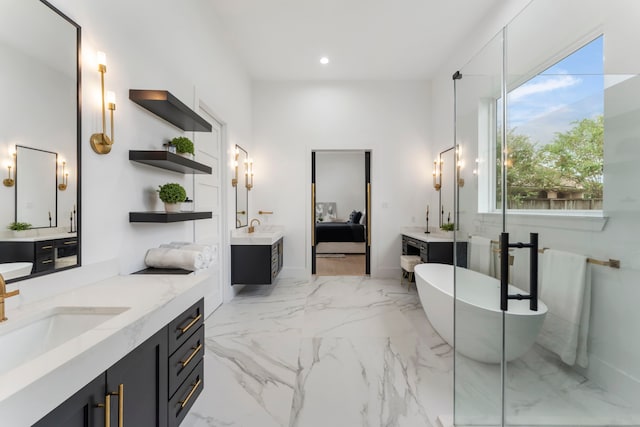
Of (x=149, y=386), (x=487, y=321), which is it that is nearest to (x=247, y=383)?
(x=149, y=386)

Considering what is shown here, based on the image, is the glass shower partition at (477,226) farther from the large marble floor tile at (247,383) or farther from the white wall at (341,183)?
the white wall at (341,183)

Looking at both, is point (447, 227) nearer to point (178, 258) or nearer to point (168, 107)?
point (178, 258)

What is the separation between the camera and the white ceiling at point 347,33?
9.88 ft

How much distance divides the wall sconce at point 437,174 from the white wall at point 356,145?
16 centimetres

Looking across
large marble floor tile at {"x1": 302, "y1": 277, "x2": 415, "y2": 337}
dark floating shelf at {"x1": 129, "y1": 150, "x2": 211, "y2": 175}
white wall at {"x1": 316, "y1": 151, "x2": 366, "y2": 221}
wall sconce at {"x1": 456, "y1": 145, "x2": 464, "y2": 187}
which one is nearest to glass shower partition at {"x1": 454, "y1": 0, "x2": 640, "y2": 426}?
wall sconce at {"x1": 456, "y1": 145, "x2": 464, "y2": 187}

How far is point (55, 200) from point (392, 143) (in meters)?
4.33

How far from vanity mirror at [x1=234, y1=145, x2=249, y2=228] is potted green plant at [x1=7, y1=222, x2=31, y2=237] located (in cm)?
273

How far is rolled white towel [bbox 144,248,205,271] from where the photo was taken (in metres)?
1.77

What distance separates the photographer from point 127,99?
1.75 metres

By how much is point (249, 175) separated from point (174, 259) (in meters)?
2.78

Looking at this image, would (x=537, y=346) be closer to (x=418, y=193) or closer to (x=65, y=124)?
(x=65, y=124)

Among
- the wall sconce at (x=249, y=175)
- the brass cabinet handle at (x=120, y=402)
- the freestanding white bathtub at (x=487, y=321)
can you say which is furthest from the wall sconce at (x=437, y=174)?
the brass cabinet handle at (x=120, y=402)

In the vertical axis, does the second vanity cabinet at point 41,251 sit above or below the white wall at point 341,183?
below

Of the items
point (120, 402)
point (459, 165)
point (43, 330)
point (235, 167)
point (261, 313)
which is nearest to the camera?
point (120, 402)
